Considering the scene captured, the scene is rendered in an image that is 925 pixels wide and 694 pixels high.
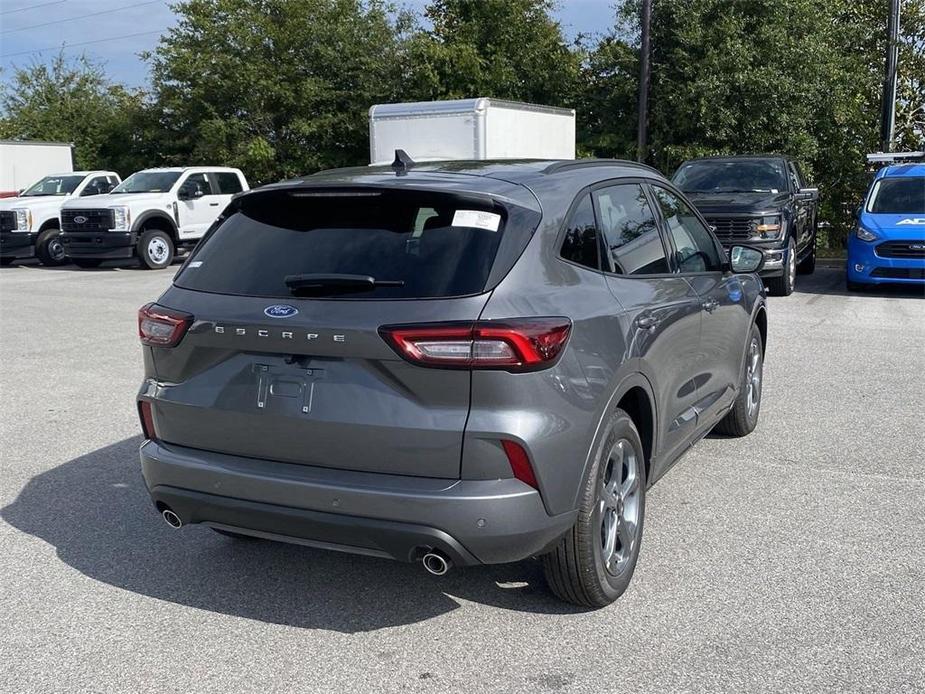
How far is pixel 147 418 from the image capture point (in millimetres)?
3916

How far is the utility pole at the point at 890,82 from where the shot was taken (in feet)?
63.8

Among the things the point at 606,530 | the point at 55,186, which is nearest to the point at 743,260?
the point at 606,530

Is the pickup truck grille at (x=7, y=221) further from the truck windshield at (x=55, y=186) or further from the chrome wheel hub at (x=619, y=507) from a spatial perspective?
the chrome wheel hub at (x=619, y=507)

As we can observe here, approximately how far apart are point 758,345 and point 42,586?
4.50 m

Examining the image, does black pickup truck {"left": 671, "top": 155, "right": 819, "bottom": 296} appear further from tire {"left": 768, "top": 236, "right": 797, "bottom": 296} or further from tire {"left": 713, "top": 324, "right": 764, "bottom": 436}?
tire {"left": 713, "top": 324, "right": 764, "bottom": 436}

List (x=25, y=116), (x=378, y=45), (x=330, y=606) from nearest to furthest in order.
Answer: (x=330, y=606), (x=378, y=45), (x=25, y=116)

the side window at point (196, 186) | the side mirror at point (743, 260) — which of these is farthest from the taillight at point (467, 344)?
the side window at point (196, 186)

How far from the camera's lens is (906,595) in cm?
397

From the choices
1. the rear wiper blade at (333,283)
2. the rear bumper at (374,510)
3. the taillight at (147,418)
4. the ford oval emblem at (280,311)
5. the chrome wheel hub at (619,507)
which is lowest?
the chrome wheel hub at (619,507)

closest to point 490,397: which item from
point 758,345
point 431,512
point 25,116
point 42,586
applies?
point 431,512

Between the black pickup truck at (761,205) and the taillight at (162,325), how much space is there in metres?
9.94

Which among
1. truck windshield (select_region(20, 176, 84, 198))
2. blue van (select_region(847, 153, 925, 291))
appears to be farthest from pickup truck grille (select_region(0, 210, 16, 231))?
blue van (select_region(847, 153, 925, 291))

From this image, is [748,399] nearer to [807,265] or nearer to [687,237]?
[687,237]

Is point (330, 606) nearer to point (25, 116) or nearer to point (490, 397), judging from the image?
point (490, 397)
